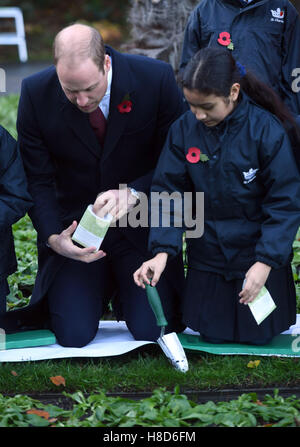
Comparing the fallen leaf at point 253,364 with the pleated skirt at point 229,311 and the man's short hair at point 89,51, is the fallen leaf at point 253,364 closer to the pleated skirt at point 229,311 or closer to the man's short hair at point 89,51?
the pleated skirt at point 229,311

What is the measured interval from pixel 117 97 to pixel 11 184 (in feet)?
2.01

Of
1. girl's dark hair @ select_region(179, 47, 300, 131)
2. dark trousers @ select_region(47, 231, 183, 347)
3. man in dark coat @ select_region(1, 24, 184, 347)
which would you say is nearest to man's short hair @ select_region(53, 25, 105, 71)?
man in dark coat @ select_region(1, 24, 184, 347)

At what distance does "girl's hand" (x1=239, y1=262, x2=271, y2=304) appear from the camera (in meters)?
3.13

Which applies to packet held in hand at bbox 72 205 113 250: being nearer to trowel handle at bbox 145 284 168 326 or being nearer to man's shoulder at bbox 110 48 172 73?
trowel handle at bbox 145 284 168 326

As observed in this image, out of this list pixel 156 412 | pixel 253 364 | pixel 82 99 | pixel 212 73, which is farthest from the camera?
pixel 253 364

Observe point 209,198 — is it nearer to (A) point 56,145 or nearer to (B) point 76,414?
(A) point 56,145

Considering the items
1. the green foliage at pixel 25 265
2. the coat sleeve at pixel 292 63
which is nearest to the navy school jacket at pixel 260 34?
the coat sleeve at pixel 292 63

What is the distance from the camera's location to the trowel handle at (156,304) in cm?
327

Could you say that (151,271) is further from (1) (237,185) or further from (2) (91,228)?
(1) (237,185)

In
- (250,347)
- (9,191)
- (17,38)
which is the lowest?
(17,38)

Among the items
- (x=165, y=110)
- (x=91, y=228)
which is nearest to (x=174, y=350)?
(x=91, y=228)

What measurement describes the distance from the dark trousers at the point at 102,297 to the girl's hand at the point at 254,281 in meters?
0.60

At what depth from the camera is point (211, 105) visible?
3148 millimetres

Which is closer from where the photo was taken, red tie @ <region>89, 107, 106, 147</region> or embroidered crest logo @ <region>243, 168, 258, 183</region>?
embroidered crest logo @ <region>243, 168, 258, 183</region>
